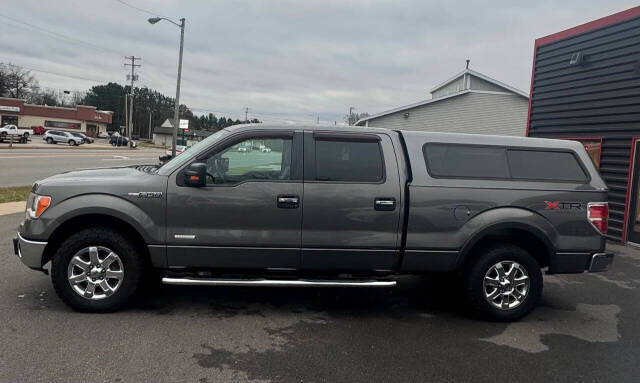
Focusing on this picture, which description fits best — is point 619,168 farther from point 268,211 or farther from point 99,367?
point 99,367

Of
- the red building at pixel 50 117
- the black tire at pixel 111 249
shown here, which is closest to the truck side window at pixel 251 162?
the black tire at pixel 111 249

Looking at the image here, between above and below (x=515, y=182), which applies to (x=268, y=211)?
below

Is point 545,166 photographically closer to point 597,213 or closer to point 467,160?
point 597,213

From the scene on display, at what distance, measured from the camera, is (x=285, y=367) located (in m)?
3.66

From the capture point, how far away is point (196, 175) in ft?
14.4

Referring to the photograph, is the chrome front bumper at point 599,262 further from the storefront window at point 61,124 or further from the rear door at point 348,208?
the storefront window at point 61,124

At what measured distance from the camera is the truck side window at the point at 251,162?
15.1ft

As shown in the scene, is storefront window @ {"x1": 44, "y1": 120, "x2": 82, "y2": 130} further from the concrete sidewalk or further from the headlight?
the headlight

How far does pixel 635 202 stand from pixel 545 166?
19.0 feet

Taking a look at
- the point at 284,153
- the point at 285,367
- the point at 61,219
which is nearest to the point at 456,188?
the point at 284,153

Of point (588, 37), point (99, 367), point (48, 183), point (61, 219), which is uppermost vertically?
point (588, 37)

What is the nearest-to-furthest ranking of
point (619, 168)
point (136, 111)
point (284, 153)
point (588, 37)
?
point (284, 153) < point (619, 168) < point (588, 37) < point (136, 111)

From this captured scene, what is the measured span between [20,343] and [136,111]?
12491 centimetres

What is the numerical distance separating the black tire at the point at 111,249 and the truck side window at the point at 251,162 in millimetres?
1002
